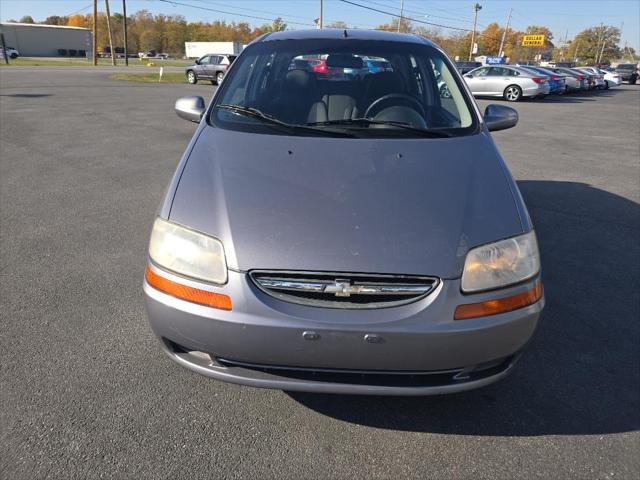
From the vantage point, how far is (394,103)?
10.4 feet

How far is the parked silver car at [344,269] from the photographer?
1.85 metres

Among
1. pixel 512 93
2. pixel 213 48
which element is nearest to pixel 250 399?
pixel 512 93

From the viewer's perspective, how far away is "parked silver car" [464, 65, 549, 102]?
20.6 metres

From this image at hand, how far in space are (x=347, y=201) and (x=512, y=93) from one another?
21.6 m

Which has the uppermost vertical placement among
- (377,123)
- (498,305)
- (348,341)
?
(377,123)

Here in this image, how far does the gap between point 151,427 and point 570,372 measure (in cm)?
222

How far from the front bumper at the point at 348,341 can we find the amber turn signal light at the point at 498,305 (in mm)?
23

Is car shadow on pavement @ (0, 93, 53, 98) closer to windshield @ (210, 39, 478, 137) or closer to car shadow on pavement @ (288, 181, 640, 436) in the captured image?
windshield @ (210, 39, 478, 137)

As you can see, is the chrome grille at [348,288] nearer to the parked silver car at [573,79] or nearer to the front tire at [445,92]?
the front tire at [445,92]

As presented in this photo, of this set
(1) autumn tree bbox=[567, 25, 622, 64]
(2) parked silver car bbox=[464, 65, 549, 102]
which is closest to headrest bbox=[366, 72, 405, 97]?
(2) parked silver car bbox=[464, 65, 549, 102]

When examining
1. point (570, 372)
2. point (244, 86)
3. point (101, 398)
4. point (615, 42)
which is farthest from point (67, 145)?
point (615, 42)

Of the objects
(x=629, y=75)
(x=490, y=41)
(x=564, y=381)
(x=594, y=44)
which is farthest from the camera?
(x=594, y=44)

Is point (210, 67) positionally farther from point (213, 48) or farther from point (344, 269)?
point (213, 48)

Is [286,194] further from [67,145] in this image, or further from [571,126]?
[571,126]
